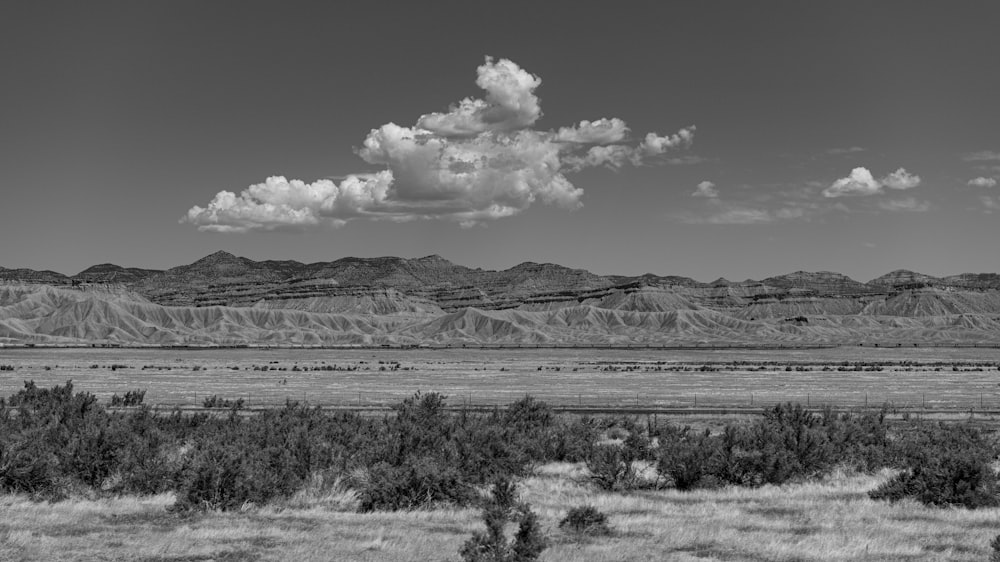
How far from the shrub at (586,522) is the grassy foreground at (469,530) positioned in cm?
28

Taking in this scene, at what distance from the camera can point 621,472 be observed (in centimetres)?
2345

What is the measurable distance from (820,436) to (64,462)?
19011mm

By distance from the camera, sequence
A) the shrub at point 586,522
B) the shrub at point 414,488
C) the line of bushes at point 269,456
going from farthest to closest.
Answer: the line of bushes at point 269,456 < the shrub at point 414,488 < the shrub at point 586,522

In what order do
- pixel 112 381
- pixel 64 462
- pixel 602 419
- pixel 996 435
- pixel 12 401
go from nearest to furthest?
pixel 64 462
pixel 996 435
pixel 602 419
pixel 12 401
pixel 112 381

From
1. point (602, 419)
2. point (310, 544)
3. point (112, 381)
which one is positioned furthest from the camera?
point (112, 381)

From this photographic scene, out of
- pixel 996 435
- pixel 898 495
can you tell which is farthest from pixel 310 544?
pixel 996 435

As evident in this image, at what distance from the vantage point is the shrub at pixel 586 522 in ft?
53.7

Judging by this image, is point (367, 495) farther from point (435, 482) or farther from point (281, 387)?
point (281, 387)

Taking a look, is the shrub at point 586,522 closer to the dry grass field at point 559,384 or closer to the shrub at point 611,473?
the shrub at point 611,473

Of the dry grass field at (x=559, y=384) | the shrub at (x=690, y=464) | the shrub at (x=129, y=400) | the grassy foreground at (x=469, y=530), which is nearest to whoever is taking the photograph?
the grassy foreground at (x=469, y=530)

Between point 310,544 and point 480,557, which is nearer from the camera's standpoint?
point 480,557

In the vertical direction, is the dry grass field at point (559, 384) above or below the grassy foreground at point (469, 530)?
below

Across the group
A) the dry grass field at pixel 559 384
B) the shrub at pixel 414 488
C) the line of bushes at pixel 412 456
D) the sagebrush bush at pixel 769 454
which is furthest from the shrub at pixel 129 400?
the shrub at pixel 414 488

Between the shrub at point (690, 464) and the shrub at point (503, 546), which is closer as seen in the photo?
the shrub at point (503, 546)
